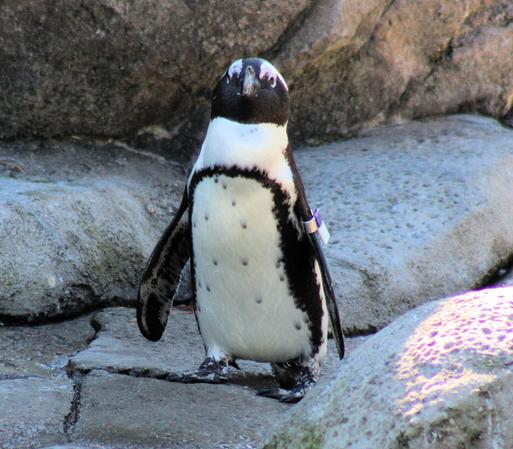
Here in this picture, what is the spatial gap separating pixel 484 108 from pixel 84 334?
8.52 feet

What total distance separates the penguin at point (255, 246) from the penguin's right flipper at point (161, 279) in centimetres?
11

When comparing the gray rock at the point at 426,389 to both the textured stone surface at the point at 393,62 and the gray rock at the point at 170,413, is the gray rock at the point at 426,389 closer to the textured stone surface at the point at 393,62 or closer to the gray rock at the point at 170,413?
the gray rock at the point at 170,413

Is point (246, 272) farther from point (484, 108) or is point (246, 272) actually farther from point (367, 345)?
point (484, 108)

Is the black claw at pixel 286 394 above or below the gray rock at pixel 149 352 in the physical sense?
above

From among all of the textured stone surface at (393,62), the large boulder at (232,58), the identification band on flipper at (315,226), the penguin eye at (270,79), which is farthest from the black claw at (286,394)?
the textured stone surface at (393,62)

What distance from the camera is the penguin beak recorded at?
3375mm

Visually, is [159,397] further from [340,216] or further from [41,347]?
[340,216]

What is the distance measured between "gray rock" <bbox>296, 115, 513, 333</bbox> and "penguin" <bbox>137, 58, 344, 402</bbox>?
80 cm

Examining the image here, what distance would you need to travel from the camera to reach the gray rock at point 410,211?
4.47 meters

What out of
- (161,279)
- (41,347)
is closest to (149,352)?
(161,279)

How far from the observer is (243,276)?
11.5 ft

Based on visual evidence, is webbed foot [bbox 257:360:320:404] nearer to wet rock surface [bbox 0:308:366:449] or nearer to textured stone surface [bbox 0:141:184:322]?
wet rock surface [bbox 0:308:366:449]

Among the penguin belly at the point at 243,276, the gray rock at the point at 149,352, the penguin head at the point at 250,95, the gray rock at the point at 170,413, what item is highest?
the penguin head at the point at 250,95

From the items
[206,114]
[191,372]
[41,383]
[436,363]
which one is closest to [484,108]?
[206,114]
